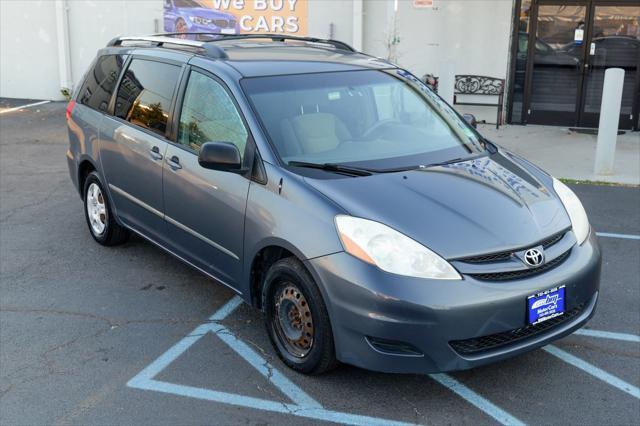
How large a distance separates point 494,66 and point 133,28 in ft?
23.7

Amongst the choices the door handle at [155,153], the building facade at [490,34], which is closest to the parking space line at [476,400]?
the door handle at [155,153]

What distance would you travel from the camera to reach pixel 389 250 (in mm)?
3686

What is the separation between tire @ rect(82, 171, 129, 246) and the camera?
243 inches

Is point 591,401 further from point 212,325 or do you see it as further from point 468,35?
point 468,35

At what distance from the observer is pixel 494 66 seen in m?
12.7

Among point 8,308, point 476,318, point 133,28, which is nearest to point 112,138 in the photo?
point 8,308

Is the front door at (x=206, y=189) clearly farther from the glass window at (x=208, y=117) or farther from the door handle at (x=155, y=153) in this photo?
the door handle at (x=155, y=153)

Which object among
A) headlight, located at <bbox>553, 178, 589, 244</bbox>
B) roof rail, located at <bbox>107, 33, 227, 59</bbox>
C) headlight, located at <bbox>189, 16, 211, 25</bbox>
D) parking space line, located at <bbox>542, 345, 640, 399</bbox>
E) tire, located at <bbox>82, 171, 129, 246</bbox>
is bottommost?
parking space line, located at <bbox>542, 345, 640, 399</bbox>

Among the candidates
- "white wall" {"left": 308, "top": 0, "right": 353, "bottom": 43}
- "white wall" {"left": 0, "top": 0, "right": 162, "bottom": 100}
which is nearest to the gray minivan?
"white wall" {"left": 308, "top": 0, "right": 353, "bottom": 43}

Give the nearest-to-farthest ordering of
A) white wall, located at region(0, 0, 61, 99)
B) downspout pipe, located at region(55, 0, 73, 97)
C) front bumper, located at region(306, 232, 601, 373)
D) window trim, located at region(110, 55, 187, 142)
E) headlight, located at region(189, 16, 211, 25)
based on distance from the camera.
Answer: front bumper, located at region(306, 232, 601, 373) → window trim, located at region(110, 55, 187, 142) → headlight, located at region(189, 16, 211, 25) → downspout pipe, located at region(55, 0, 73, 97) → white wall, located at region(0, 0, 61, 99)

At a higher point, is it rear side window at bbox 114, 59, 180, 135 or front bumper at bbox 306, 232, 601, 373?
rear side window at bbox 114, 59, 180, 135

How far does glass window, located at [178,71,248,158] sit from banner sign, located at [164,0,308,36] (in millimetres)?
9067

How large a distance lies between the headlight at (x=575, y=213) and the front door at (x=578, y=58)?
27.9 ft

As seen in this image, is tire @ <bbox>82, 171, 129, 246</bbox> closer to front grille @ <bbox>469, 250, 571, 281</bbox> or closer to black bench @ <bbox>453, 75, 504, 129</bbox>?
front grille @ <bbox>469, 250, 571, 281</bbox>
